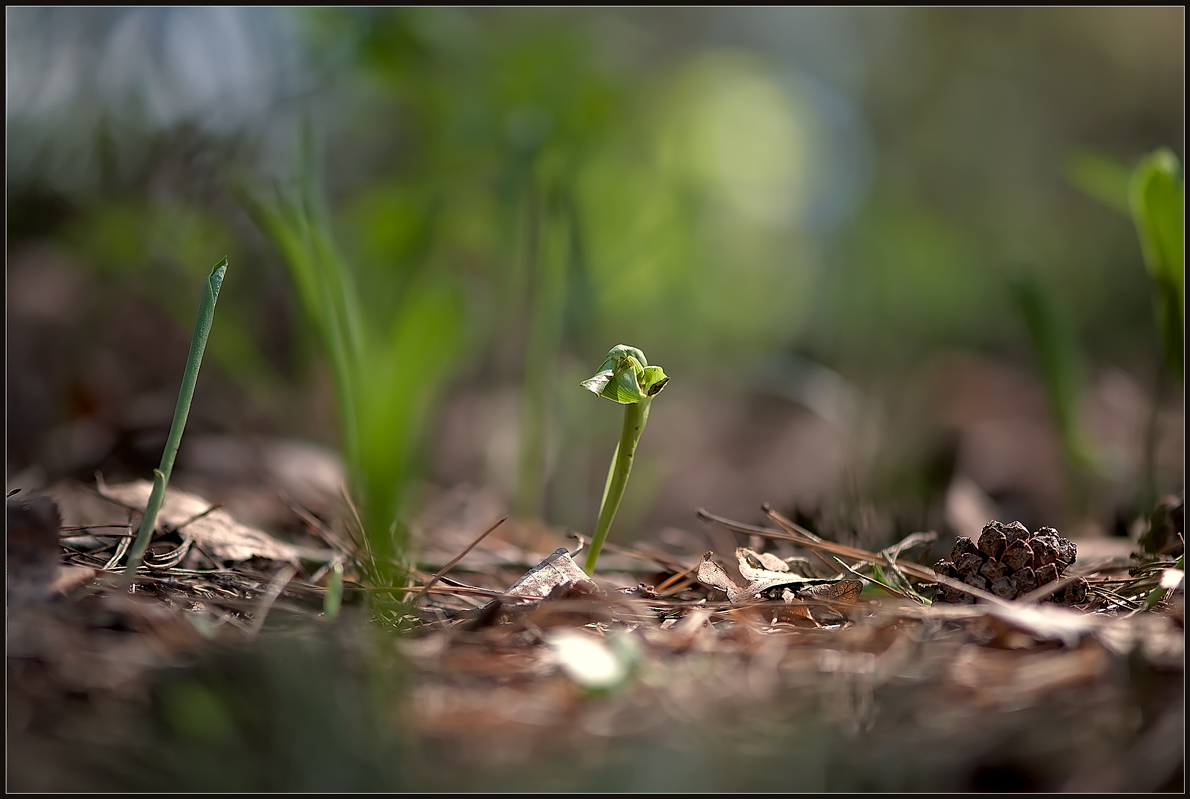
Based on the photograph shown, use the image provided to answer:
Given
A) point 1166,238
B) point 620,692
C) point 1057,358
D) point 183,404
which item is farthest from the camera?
point 1057,358

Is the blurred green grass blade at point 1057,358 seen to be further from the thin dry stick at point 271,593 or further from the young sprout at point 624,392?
the thin dry stick at point 271,593

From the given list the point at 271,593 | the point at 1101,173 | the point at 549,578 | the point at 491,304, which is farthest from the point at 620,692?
the point at 491,304

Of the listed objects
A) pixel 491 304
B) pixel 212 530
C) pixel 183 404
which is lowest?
pixel 212 530

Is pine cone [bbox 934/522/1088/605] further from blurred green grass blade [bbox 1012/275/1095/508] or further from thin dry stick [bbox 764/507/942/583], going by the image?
blurred green grass blade [bbox 1012/275/1095/508]

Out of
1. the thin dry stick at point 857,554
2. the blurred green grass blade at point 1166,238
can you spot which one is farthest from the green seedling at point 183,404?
the blurred green grass blade at point 1166,238

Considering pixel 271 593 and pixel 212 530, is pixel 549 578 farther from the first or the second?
pixel 212 530

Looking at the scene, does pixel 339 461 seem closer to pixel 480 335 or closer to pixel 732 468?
pixel 480 335

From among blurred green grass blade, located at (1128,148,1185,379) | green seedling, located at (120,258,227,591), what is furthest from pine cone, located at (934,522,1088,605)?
green seedling, located at (120,258,227,591)
